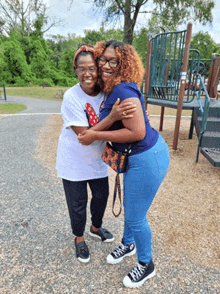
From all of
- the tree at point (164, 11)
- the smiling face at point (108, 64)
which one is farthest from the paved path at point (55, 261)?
the tree at point (164, 11)

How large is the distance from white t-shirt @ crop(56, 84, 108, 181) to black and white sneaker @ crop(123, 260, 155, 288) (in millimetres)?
822

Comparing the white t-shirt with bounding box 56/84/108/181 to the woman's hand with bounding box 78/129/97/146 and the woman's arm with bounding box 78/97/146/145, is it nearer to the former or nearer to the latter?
the woman's hand with bounding box 78/129/97/146

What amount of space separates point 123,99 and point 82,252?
152 cm

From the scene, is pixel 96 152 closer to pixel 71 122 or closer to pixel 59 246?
pixel 71 122

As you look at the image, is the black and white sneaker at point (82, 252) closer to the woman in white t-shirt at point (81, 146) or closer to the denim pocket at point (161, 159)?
the woman in white t-shirt at point (81, 146)

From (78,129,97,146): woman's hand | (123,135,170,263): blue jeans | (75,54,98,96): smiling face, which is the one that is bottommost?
(123,135,170,263): blue jeans

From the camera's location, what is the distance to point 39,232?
8.20ft

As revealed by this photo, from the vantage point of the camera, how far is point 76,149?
5.85ft

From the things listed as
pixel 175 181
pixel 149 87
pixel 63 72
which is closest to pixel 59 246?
pixel 175 181

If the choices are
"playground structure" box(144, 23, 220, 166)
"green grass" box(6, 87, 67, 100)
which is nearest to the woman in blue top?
"playground structure" box(144, 23, 220, 166)

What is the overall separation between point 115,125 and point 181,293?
4.76ft

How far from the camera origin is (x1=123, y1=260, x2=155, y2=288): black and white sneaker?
182 centimetres

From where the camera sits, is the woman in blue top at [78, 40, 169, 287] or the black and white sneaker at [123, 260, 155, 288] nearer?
the woman in blue top at [78, 40, 169, 287]

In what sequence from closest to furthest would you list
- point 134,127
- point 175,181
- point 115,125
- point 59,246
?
point 134,127 < point 115,125 < point 59,246 < point 175,181
